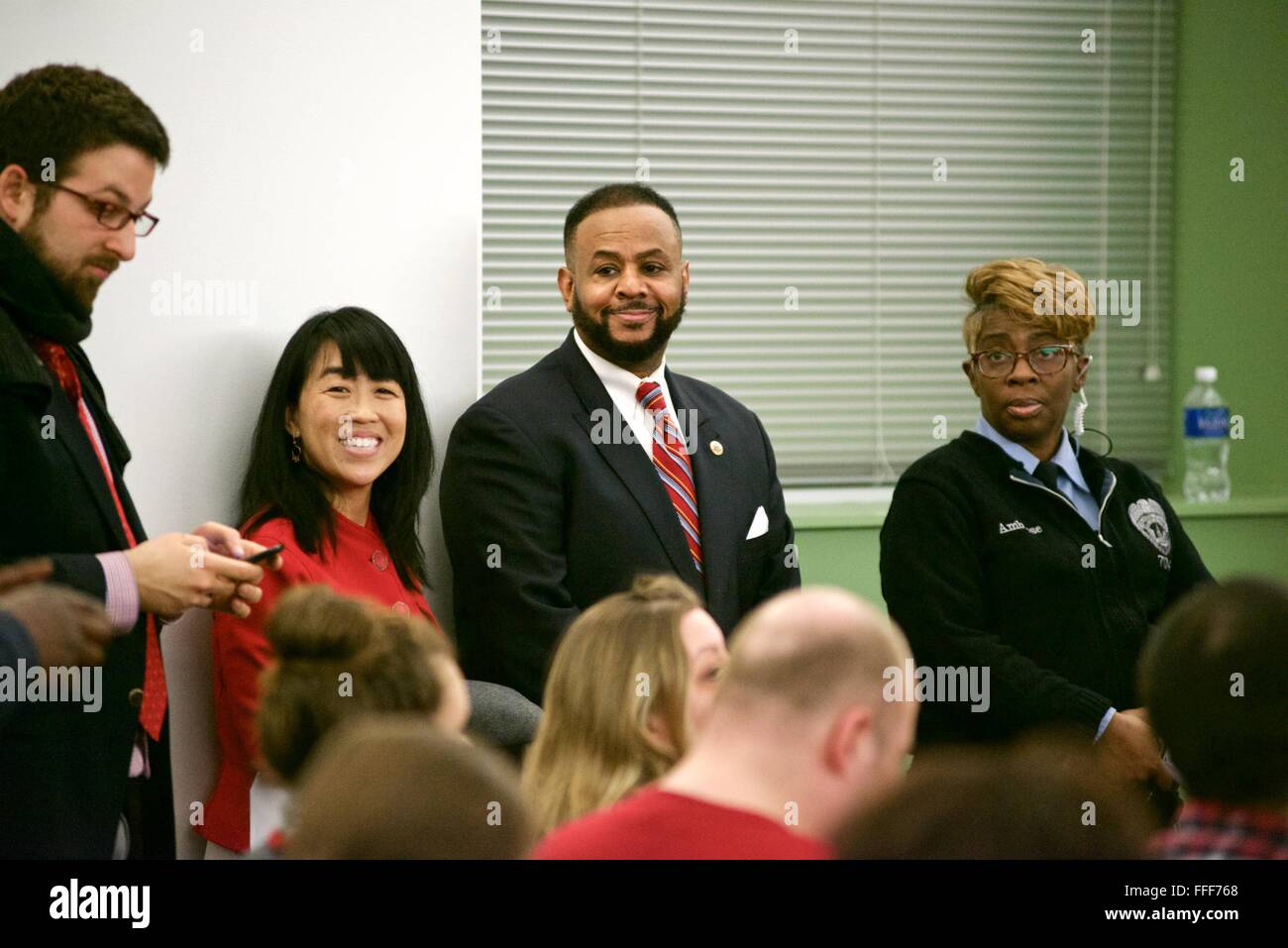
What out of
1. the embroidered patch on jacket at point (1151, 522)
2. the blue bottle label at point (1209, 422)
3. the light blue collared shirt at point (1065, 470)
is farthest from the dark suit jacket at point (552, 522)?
the blue bottle label at point (1209, 422)

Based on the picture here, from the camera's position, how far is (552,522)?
2.75m

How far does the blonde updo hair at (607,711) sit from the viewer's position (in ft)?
6.26

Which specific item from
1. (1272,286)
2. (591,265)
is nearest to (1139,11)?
(1272,286)

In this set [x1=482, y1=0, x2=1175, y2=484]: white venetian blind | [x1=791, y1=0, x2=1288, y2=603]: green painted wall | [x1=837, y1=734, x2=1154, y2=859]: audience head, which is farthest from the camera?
[x1=791, y1=0, x2=1288, y2=603]: green painted wall

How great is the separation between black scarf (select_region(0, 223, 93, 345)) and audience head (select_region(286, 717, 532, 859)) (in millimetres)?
1246

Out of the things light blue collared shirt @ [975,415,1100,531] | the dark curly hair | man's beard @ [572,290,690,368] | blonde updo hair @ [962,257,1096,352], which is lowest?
light blue collared shirt @ [975,415,1100,531]

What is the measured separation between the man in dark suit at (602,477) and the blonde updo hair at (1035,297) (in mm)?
557

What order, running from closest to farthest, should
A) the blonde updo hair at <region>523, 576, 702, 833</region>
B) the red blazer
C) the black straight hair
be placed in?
1. the blonde updo hair at <region>523, 576, 702, 833</region>
2. the red blazer
3. the black straight hair

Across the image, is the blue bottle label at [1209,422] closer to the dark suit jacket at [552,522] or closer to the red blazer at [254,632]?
Answer: the dark suit jacket at [552,522]

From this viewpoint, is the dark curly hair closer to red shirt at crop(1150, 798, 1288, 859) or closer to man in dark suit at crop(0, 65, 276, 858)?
man in dark suit at crop(0, 65, 276, 858)

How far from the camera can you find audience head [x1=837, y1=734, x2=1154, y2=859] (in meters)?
1.06

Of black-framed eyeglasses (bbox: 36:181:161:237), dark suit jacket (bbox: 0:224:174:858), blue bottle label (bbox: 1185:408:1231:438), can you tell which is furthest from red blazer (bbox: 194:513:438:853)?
blue bottle label (bbox: 1185:408:1231:438)

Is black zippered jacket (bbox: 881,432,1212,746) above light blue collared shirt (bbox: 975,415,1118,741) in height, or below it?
below

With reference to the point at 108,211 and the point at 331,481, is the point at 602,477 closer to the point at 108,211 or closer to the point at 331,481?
the point at 331,481
